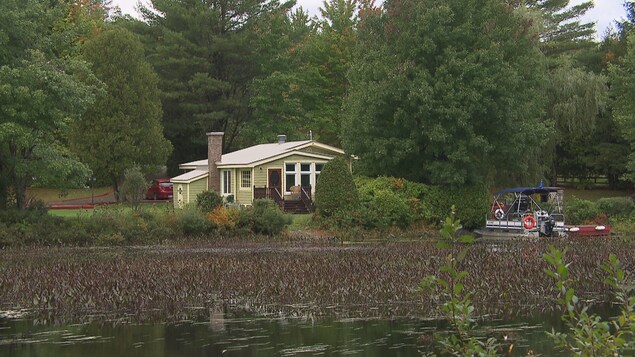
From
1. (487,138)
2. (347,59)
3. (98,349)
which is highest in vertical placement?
(347,59)

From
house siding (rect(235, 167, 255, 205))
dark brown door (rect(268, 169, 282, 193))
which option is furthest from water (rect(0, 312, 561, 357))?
house siding (rect(235, 167, 255, 205))

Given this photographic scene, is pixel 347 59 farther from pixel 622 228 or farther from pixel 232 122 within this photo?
pixel 622 228

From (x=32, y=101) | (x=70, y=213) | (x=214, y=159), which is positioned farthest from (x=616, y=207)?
(x=70, y=213)

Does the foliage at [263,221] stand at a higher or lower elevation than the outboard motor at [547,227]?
higher

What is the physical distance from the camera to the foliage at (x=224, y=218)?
34031 mm

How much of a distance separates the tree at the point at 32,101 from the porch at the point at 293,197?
42.3 ft

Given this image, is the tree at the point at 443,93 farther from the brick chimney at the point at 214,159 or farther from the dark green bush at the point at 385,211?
the brick chimney at the point at 214,159

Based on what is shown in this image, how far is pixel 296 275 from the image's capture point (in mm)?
19062

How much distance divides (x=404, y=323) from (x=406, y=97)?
82.1 ft

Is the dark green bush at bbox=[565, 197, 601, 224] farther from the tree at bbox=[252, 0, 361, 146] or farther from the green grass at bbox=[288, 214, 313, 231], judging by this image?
the tree at bbox=[252, 0, 361, 146]

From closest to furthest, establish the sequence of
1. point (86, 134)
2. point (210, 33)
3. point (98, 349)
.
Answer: point (98, 349) → point (86, 134) → point (210, 33)

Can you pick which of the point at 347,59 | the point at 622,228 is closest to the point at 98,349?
the point at 622,228

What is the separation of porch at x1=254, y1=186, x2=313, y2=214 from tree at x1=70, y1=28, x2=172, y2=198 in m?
9.89

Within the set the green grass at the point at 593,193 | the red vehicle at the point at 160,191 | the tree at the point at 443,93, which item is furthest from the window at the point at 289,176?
the green grass at the point at 593,193
